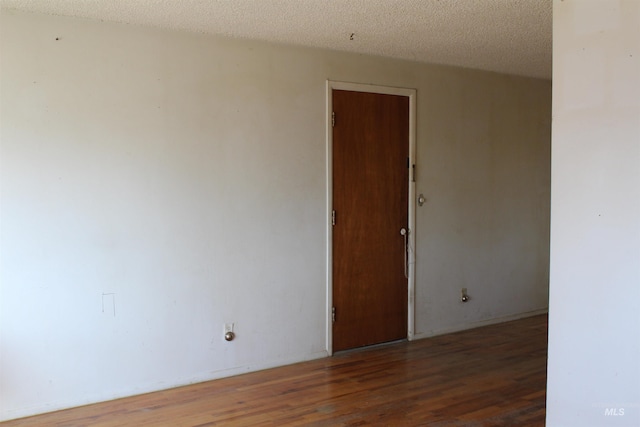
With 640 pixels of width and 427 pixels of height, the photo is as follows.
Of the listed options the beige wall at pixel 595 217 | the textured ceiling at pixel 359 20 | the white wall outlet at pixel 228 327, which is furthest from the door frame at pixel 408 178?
the beige wall at pixel 595 217

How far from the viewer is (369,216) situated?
15.4ft

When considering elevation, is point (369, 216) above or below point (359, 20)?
below

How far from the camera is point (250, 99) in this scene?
4.07 m

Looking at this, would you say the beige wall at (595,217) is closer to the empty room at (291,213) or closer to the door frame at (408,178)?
the empty room at (291,213)

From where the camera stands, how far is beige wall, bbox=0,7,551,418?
334 cm

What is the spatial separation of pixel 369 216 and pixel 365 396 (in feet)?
5.10

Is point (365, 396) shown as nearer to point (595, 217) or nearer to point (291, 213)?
point (291, 213)

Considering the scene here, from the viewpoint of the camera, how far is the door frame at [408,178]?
4.43m

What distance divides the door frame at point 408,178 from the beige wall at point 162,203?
0.06 m

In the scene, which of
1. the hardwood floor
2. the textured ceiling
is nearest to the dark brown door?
the hardwood floor

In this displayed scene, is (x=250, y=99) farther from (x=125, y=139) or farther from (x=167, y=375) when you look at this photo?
(x=167, y=375)

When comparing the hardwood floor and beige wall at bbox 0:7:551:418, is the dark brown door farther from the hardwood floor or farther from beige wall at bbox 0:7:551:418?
the hardwood floor

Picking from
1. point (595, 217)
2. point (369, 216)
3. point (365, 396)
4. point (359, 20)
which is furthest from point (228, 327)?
point (595, 217)

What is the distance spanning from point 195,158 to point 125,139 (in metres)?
0.47
